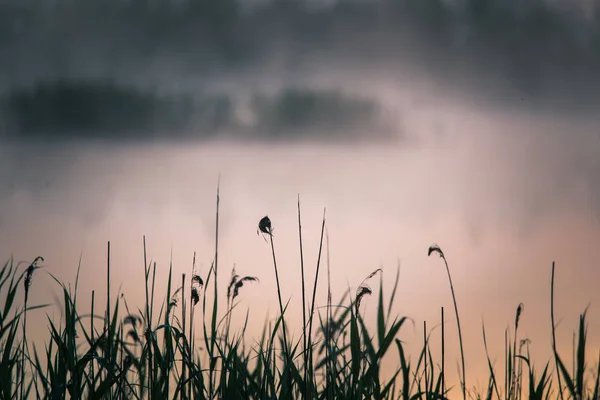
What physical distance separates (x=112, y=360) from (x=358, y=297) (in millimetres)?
1104

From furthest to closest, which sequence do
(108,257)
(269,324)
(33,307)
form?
(269,324) < (33,307) < (108,257)

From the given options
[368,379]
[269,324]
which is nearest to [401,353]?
[368,379]

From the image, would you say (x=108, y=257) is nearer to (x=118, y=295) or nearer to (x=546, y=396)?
(x=118, y=295)

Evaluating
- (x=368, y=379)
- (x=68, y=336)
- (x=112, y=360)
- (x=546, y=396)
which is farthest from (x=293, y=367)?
(x=546, y=396)

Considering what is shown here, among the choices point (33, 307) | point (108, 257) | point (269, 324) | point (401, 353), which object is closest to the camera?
point (108, 257)

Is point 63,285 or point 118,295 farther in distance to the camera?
point 118,295

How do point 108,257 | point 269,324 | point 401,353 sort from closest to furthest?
point 108,257 < point 401,353 < point 269,324

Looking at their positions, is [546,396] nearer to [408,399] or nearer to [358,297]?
[408,399]

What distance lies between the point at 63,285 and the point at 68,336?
252mm

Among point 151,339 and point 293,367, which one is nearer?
point 151,339

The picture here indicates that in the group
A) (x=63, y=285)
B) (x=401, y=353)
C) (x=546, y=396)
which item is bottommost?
(x=546, y=396)

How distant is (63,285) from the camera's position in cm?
301

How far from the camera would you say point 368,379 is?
9.92 feet

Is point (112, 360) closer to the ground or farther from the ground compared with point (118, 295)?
closer to the ground
